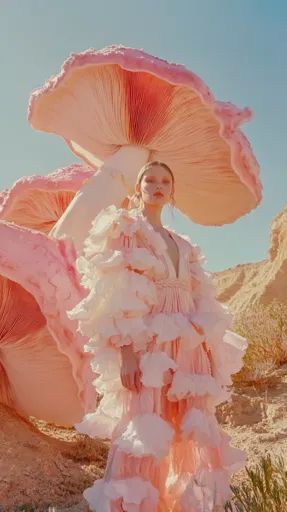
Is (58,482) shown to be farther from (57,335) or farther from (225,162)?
(225,162)

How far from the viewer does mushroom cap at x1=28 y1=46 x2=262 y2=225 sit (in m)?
4.04

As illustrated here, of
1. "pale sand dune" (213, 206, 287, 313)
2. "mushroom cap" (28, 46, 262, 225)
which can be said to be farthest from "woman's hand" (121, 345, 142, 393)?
"pale sand dune" (213, 206, 287, 313)

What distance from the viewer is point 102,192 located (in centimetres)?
433

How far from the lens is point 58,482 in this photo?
11.4 feet

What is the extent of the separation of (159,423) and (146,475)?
0.24 m

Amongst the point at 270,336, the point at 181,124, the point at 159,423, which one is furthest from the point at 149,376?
the point at 270,336

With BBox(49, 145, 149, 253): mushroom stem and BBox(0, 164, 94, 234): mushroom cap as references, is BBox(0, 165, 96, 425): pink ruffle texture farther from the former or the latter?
BBox(0, 164, 94, 234): mushroom cap

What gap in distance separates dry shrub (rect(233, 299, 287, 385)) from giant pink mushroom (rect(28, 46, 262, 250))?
5.49 ft

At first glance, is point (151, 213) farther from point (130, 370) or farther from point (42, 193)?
point (42, 193)

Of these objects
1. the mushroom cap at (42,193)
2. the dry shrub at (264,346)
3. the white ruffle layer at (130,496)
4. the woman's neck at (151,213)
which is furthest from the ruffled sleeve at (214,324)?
the dry shrub at (264,346)

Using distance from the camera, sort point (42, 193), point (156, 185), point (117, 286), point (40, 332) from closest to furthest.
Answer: point (117, 286)
point (156, 185)
point (40, 332)
point (42, 193)

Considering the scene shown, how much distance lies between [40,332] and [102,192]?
114 centimetres

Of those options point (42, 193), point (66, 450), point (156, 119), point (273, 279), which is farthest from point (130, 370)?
point (273, 279)

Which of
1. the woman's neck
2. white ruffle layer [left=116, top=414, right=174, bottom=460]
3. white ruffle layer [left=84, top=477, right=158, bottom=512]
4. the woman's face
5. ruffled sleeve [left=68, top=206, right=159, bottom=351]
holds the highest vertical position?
the woman's face
